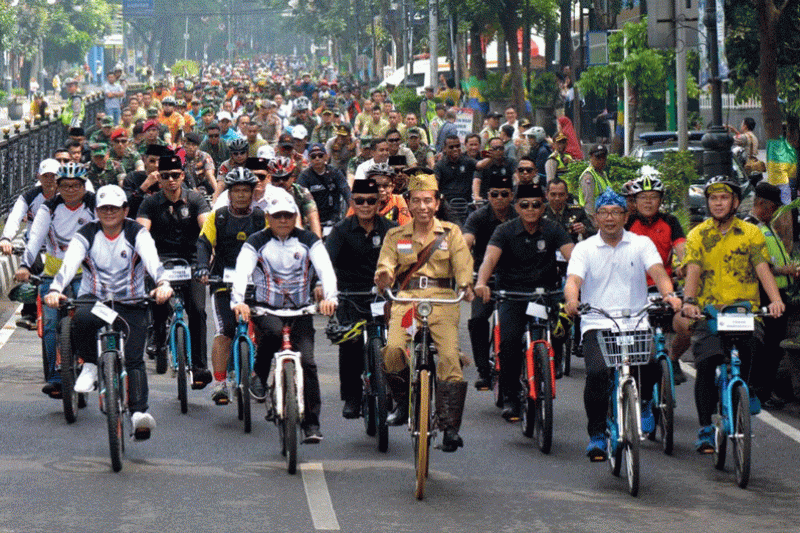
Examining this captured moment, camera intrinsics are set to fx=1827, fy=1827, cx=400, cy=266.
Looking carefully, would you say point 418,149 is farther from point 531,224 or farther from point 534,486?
point 534,486

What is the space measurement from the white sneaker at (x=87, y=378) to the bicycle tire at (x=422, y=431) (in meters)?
2.32

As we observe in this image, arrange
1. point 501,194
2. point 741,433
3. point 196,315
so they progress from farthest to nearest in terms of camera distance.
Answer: point 196,315 < point 501,194 < point 741,433

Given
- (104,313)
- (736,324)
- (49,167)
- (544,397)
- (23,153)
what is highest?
(23,153)

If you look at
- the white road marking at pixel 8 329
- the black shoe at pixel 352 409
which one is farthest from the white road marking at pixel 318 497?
the white road marking at pixel 8 329

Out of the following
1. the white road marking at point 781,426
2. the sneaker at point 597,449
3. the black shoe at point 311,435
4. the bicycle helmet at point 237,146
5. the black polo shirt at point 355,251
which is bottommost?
the white road marking at point 781,426

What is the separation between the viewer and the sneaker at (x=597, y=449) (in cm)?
1062

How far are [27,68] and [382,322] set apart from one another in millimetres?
112792

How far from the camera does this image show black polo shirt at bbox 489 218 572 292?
12258 millimetres

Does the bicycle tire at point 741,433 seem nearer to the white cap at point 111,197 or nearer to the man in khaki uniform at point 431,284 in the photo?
the man in khaki uniform at point 431,284

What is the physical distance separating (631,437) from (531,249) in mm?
2390

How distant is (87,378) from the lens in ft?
37.6

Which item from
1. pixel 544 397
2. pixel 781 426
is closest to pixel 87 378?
pixel 544 397

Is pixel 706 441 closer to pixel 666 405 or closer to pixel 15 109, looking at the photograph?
pixel 666 405

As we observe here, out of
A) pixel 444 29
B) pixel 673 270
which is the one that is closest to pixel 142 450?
pixel 673 270
